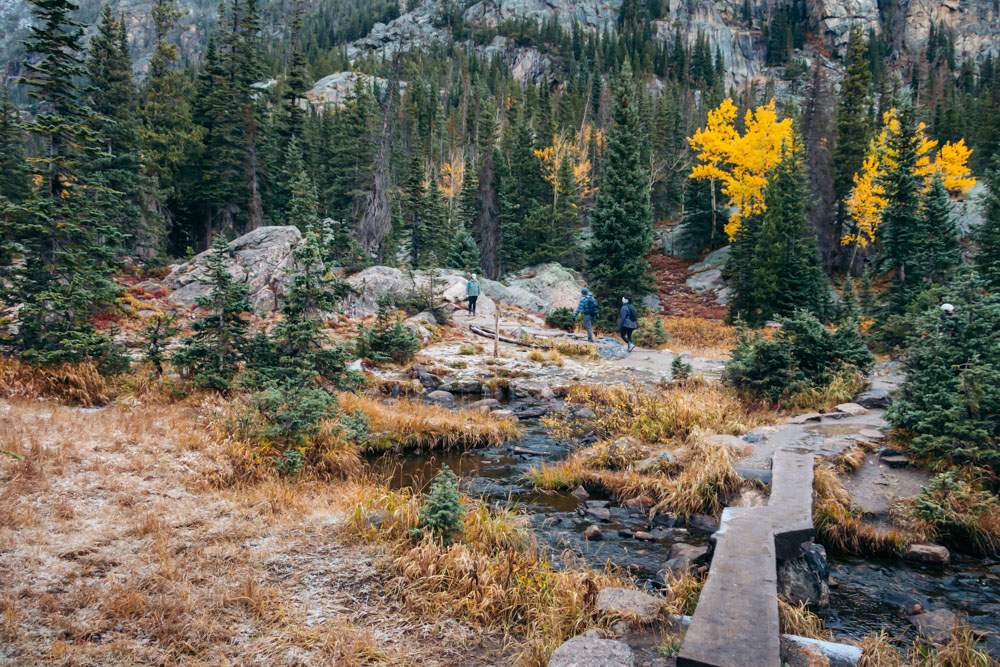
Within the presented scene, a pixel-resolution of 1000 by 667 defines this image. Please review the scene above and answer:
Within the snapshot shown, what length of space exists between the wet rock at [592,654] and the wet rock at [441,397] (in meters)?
10.9

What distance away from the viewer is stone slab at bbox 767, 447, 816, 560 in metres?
6.32

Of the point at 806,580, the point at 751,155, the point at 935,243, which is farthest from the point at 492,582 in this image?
the point at 751,155

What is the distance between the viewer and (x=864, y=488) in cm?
845

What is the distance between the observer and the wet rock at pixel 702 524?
8273mm

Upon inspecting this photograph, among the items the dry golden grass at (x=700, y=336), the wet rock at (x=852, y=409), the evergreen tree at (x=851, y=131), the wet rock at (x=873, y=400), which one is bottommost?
the wet rock at (x=852, y=409)

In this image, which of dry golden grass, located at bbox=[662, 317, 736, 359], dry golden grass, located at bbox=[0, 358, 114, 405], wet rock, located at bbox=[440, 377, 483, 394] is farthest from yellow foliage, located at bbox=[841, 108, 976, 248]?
dry golden grass, located at bbox=[0, 358, 114, 405]

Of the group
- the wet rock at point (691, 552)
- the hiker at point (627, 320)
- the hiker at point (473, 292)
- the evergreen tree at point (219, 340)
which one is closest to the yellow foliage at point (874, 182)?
the hiker at point (627, 320)

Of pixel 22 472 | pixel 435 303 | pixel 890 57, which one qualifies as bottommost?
pixel 22 472

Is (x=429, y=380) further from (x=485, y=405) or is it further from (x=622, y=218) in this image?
(x=622, y=218)

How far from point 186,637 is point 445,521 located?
9.09ft

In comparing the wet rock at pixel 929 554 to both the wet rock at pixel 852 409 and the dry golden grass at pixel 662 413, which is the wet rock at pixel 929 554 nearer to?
the dry golden grass at pixel 662 413

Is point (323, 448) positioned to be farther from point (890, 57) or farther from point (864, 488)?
point (890, 57)

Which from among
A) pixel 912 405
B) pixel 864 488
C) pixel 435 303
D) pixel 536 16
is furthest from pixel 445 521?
pixel 536 16

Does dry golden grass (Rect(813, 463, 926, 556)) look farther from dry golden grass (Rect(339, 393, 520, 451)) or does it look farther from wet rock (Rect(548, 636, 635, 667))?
dry golden grass (Rect(339, 393, 520, 451))
